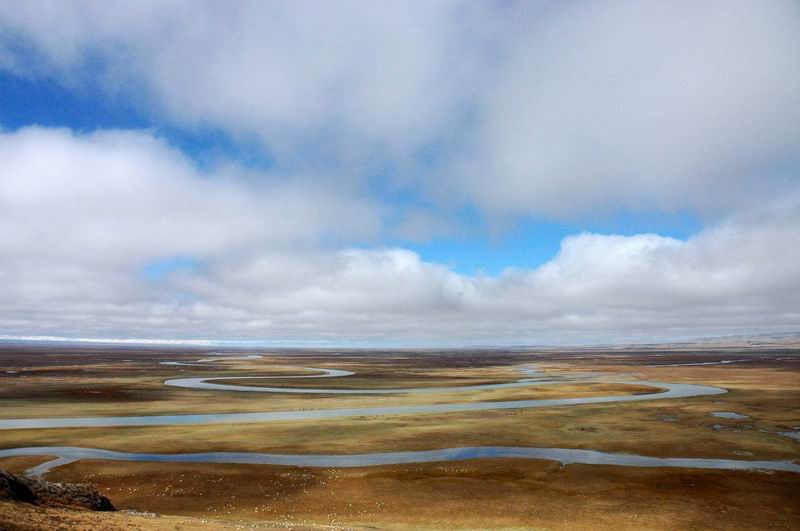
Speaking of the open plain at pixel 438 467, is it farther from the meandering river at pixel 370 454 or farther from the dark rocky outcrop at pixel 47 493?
the dark rocky outcrop at pixel 47 493

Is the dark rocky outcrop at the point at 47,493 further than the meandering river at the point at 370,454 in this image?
No

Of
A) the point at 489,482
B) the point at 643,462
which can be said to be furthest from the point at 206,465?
Answer: the point at 643,462

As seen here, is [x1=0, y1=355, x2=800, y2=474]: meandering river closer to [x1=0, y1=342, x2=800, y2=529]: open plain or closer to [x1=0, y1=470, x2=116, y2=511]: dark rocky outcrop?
[x1=0, y1=342, x2=800, y2=529]: open plain

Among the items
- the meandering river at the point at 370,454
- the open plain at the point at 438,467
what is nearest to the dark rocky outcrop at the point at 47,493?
the open plain at the point at 438,467

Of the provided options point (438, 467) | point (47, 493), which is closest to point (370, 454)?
point (438, 467)

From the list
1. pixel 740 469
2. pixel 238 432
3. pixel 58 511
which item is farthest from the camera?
pixel 238 432

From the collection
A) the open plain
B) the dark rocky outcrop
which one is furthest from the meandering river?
the dark rocky outcrop

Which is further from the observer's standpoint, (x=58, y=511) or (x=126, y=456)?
(x=126, y=456)

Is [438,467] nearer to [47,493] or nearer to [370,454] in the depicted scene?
[370,454]

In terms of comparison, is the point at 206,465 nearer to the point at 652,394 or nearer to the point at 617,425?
the point at 617,425
